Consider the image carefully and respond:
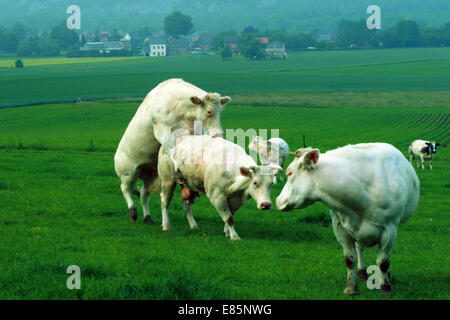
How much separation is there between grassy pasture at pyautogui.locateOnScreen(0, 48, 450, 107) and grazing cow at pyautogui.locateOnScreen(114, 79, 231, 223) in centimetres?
6398

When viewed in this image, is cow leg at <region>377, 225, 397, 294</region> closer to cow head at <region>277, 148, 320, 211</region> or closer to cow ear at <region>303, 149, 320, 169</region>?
cow head at <region>277, 148, 320, 211</region>

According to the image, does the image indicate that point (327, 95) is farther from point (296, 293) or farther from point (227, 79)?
point (296, 293)

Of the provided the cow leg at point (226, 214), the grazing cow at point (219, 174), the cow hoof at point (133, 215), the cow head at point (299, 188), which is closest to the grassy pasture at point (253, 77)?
the cow hoof at point (133, 215)

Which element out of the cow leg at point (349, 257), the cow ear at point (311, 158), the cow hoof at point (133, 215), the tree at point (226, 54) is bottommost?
the cow hoof at point (133, 215)

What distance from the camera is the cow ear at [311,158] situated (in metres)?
9.18

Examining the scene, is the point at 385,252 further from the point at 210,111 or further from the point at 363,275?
the point at 210,111

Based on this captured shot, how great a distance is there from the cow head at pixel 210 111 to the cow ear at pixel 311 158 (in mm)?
6029

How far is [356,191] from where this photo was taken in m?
9.34

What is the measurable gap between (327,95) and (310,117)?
24858mm

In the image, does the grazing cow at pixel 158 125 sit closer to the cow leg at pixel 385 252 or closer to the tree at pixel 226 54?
the cow leg at pixel 385 252

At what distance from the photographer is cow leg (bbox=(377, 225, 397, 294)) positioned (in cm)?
955

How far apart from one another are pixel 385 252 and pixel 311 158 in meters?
1.79

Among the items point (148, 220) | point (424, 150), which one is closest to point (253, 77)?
point (424, 150)

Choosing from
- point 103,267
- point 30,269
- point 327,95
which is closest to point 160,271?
point 103,267
